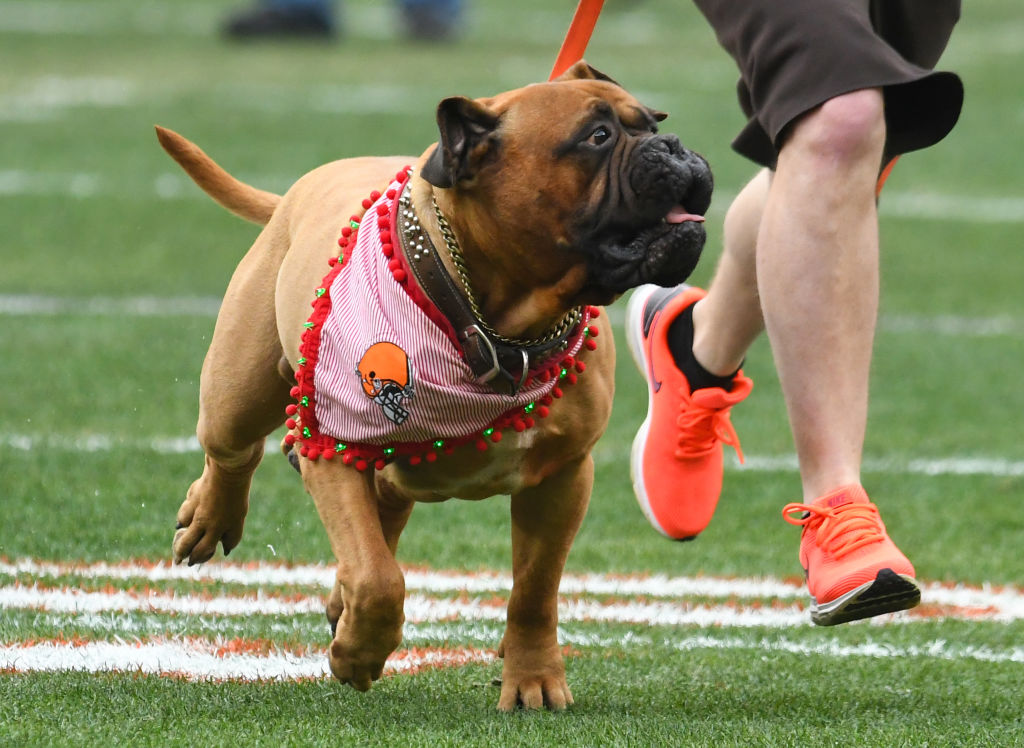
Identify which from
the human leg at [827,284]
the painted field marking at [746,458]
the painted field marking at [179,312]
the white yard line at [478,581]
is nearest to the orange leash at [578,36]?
the human leg at [827,284]

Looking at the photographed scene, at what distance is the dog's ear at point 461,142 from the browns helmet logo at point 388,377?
1.10 feet

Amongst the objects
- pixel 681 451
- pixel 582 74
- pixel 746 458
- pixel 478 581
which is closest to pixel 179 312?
pixel 746 458

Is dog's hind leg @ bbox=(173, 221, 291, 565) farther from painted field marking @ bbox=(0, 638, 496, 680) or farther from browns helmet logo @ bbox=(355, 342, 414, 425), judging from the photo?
browns helmet logo @ bbox=(355, 342, 414, 425)

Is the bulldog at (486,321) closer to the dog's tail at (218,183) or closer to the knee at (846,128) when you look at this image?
the knee at (846,128)

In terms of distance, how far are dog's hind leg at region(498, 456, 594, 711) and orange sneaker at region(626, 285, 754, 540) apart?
756 millimetres

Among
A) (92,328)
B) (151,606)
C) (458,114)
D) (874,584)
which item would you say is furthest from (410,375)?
(92,328)

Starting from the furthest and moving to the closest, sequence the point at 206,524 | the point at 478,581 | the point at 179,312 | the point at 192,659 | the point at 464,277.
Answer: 1. the point at 179,312
2. the point at 478,581
3. the point at 206,524
4. the point at 192,659
5. the point at 464,277

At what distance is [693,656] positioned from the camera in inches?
157

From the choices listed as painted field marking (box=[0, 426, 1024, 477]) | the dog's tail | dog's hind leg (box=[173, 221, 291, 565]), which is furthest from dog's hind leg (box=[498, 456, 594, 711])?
painted field marking (box=[0, 426, 1024, 477])

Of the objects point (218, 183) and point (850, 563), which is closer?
point (850, 563)

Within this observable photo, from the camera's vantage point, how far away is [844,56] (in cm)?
353

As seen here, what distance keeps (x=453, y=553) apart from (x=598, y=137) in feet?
6.65

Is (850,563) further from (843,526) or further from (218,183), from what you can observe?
(218,183)

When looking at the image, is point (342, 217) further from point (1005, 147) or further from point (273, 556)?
point (1005, 147)
